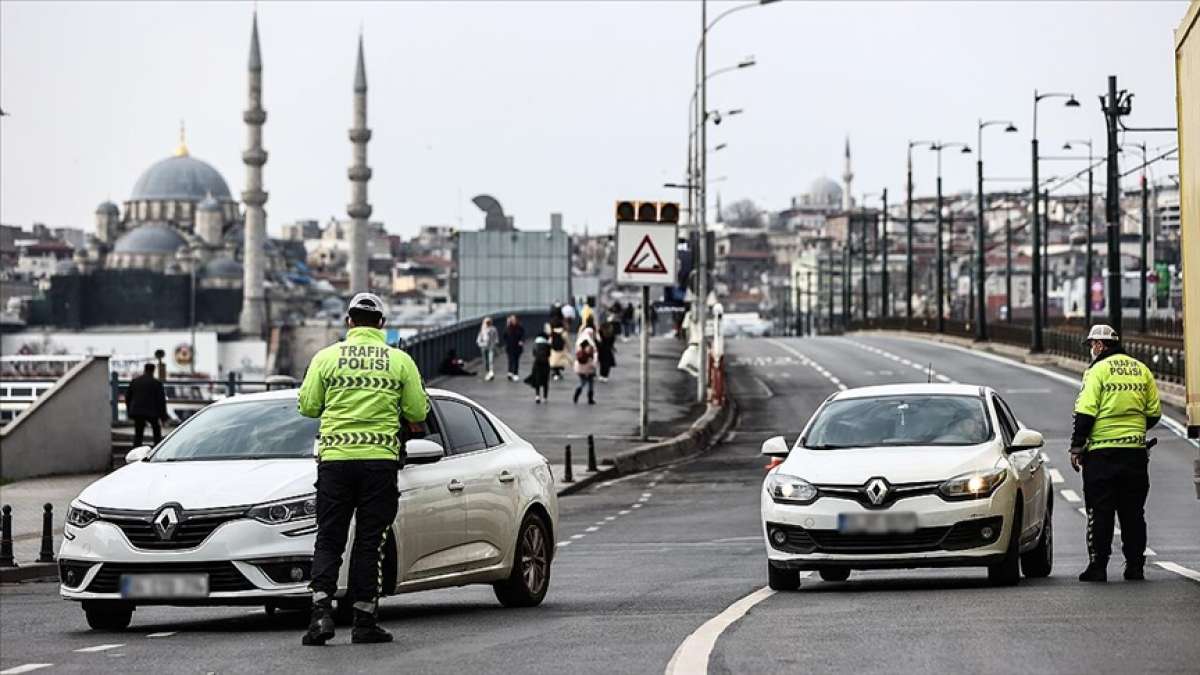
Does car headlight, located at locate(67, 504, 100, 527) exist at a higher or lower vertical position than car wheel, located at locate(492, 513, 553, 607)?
higher

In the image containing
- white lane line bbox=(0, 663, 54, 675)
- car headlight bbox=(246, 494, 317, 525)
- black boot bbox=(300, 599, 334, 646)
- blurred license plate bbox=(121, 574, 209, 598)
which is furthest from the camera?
car headlight bbox=(246, 494, 317, 525)

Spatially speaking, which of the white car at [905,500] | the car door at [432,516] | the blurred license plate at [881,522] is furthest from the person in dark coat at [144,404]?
the car door at [432,516]

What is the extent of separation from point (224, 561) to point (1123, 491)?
653 cm

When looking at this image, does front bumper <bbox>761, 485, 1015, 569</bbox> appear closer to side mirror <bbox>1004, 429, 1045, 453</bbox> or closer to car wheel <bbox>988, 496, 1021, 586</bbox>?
car wheel <bbox>988, 496, 1021, 586</bbox>

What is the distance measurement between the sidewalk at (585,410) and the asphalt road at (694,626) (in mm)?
15711

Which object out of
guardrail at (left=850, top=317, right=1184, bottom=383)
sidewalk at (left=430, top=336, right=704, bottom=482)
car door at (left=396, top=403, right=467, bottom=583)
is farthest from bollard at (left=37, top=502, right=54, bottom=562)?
guardrail at (left=850, top=317, right=1184, bottom=383)

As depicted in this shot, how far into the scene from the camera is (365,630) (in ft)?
36.6

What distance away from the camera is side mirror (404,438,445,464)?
12.2m

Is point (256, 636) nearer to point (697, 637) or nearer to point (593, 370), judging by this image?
point (697, 637)

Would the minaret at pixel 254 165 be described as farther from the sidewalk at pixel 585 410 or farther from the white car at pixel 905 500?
the white car at pixel 905 500

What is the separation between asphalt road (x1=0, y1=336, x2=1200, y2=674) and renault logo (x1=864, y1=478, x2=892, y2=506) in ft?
2.07

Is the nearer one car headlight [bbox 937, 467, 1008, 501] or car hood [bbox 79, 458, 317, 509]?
car hood [bbox 79, 458, 317, 509]

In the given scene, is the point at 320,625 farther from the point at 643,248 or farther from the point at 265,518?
the point at 643,248

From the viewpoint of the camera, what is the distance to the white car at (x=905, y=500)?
14.3 meters
